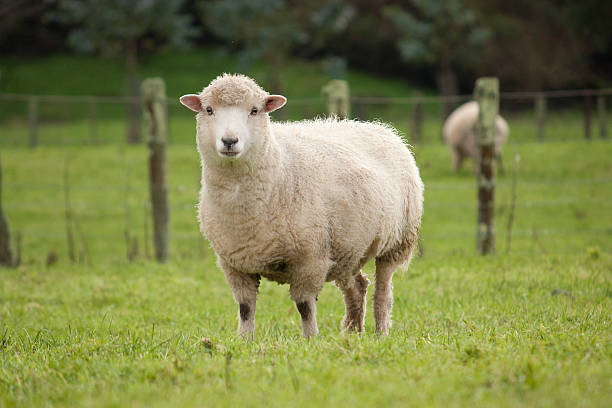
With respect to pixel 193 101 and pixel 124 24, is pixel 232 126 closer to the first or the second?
pixel 193 101

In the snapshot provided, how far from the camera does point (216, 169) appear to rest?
16.2ft

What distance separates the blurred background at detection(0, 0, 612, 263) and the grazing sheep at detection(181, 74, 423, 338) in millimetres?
4386

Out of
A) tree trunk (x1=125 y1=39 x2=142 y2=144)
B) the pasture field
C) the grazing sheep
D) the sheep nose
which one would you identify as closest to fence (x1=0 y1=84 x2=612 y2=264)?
the pasture field

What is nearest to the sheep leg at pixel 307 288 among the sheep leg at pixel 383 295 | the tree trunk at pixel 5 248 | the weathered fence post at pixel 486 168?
the sheep leg at pixel 383 295

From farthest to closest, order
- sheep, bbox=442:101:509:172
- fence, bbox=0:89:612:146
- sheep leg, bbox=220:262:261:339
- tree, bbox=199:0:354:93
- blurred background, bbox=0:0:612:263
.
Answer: tree, bbox=199:0:354:93 < fence, bbox=0:89:612:146 < sheep, bbox=442:101:509:172 < blurred background, bbox=0:0:612:263 < sheep leg, bbox=220:262:261:339

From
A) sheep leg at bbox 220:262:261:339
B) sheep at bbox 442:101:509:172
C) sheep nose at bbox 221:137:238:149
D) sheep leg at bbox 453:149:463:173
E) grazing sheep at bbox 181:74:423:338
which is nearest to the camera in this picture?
sheep nose at bbox 221:137:238:149

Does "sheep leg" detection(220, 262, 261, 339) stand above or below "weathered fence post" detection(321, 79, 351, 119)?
below

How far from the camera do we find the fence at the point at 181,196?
1159cm

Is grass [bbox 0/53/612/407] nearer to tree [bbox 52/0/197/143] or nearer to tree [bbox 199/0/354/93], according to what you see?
tree [bbox 52/0/197/143]

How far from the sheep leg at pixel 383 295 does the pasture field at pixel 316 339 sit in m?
0.17

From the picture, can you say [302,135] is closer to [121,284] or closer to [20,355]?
[20,355]

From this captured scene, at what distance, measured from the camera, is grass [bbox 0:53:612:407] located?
330cm

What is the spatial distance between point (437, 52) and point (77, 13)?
15.6m

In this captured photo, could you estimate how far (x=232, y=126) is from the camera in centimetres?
470
